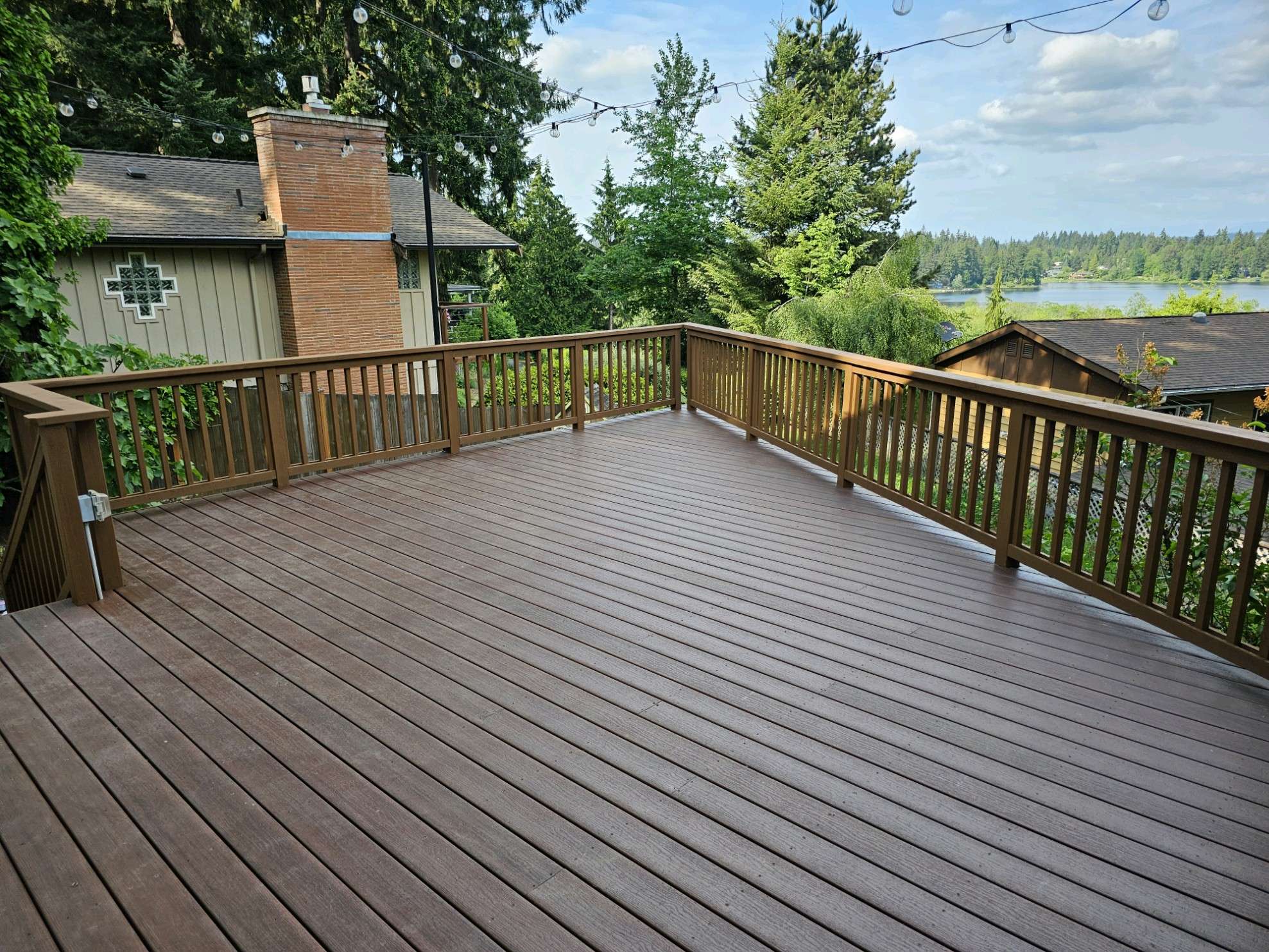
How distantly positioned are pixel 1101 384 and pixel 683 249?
37.6ft

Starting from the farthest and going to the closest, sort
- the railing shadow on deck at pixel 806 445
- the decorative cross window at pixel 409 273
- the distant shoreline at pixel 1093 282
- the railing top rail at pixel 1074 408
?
the distant shoreline at pixel 1093 282 < the decorative cross window at pixel 409 273 < the railing shadow on deck at pixel 806 445 < the railing top rail at pixel 1074 408

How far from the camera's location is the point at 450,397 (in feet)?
18.2

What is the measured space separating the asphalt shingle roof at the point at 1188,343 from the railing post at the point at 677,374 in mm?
12299

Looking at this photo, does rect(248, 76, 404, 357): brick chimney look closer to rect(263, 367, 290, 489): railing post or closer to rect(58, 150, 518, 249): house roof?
rect(58, 150, 518, 249): house roof

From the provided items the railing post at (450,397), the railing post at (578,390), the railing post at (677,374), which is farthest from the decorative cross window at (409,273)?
the railing post at (450,397)

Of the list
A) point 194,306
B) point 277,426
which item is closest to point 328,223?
point 194,306

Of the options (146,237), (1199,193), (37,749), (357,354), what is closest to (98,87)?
(146,237)

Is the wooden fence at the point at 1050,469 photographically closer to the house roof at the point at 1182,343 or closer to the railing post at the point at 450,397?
the railing post at the point at 450,397

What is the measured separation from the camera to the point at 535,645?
2.82 metres

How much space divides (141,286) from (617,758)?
11225mm

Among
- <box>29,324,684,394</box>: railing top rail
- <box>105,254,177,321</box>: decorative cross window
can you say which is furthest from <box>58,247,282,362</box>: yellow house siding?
<box>29,324,684,394</box>: railing top rail

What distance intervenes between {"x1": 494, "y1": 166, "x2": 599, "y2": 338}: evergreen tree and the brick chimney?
30.1 ft

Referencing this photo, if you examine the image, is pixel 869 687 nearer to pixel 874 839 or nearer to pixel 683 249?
pixel 874 839

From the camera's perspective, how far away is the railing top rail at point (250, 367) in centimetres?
401
